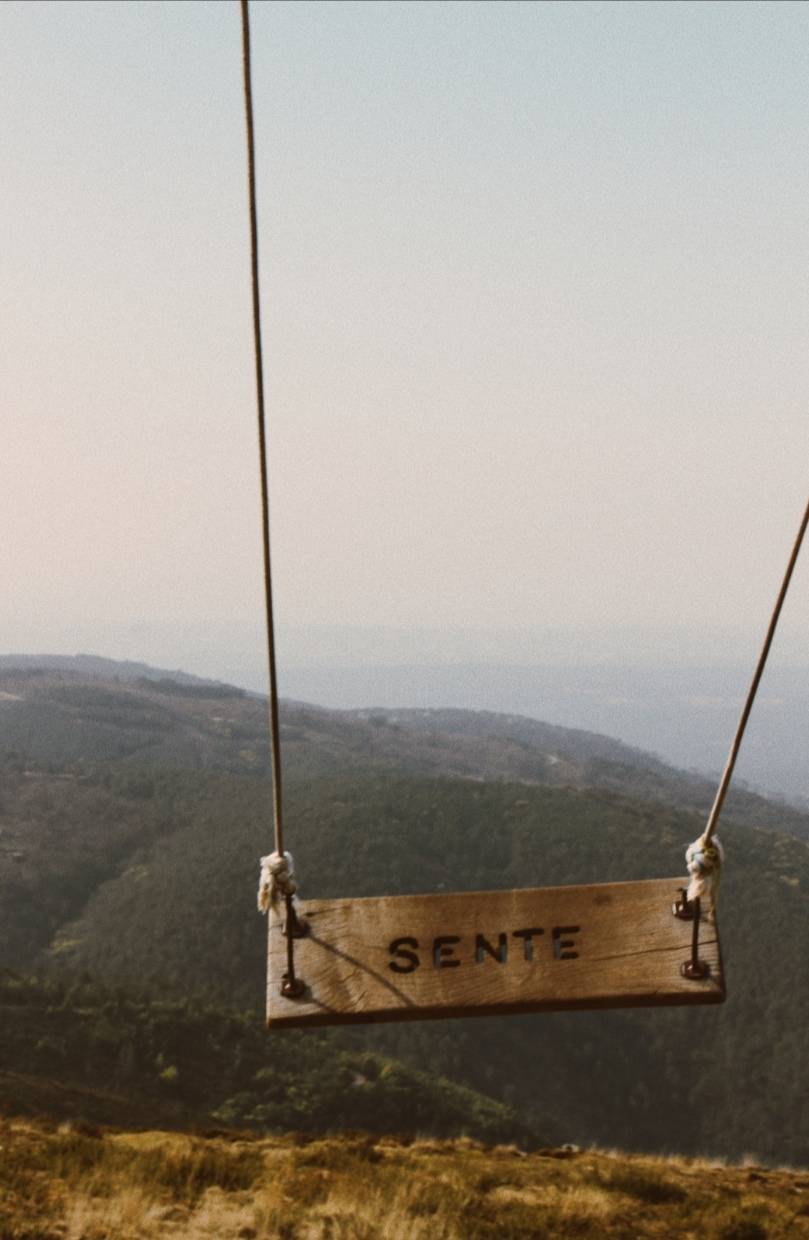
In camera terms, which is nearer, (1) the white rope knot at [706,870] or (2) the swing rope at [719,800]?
(2) the swing rope at [719,800]

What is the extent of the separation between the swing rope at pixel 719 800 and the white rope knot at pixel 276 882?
1.75 metres

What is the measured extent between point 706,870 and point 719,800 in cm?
41

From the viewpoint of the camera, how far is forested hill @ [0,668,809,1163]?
3307 inches

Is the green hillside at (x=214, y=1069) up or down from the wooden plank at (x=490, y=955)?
down

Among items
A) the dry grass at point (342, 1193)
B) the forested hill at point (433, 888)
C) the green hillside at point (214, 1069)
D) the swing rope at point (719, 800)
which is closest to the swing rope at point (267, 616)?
the swing rope at point (719, 800)

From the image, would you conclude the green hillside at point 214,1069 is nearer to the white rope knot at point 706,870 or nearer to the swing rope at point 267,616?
the swing rope at point 267,616

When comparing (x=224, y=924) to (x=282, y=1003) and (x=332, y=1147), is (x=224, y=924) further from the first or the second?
(x=282, y=1003)

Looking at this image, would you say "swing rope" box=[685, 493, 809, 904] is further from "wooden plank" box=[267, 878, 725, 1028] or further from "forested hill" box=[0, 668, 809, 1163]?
"forested hill" box=[0, 668, 809, 1163]

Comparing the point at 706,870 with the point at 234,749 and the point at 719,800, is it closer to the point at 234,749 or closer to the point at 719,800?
the point at 719,800

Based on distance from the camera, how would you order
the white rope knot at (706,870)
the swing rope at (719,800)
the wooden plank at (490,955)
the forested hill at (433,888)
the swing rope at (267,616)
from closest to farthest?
1. the swing rope at (267,616)
2. the swing rope at (719,800)
3. the wooden plank at (490,955)
4. the white rope knot at (706,870)
5. the forested hill at (433,888)

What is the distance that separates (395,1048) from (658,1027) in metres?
27.6

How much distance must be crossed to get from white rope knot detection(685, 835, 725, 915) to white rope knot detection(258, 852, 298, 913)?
1.77m

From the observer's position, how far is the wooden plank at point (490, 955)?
4586 millimetres

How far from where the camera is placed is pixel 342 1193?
12.7 meters
